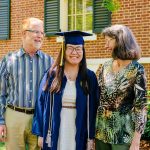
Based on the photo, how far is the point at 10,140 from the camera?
16.5ft

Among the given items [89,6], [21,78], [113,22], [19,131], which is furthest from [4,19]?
[19,131]

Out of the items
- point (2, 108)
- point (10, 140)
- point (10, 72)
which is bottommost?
point (10, 140)

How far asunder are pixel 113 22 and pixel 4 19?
3.65 meters

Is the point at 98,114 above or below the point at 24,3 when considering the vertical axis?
below

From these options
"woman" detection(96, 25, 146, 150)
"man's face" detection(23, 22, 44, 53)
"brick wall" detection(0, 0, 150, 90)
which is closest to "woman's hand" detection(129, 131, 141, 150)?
"woman" detection(96, 25, 146, 150)

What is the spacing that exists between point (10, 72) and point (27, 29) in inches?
19.1

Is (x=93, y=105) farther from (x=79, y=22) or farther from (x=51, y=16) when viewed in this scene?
(x=51, y=16)

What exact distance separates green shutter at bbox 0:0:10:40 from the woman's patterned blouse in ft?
28.6

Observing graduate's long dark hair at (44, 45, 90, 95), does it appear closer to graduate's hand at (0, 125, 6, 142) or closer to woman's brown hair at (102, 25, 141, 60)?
woman's brown hair at (102, 25, 141, 60)

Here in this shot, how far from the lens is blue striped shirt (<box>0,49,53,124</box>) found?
4.95 m

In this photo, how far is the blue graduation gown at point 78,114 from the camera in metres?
4.59

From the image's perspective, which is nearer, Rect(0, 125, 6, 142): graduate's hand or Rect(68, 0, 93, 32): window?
Rect(0, 125, 6, 142): graduate's hand

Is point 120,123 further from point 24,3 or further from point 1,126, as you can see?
point 24,3

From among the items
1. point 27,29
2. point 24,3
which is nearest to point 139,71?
point 27,29
